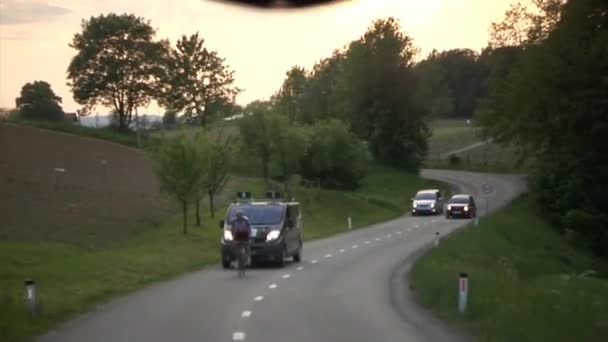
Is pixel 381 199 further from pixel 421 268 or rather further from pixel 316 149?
pixel 421 268

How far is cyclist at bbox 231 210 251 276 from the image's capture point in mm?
27578

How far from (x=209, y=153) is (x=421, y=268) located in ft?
60.3

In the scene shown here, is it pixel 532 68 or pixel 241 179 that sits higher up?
pixel 532 68

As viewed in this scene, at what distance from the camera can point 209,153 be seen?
145ft

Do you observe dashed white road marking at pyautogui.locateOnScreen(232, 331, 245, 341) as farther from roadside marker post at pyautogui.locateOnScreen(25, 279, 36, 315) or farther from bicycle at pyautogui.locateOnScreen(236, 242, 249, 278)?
bicycle at pyautogui.locateOnScreen(236, 242, 249, 278)

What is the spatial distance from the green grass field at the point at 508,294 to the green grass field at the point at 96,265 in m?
7.00

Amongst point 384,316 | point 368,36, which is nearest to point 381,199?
point 368,36

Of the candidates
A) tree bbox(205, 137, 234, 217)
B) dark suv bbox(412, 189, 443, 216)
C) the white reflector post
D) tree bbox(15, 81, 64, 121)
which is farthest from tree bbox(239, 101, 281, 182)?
the white reflector post

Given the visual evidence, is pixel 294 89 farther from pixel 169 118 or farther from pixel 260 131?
pixel 260 131

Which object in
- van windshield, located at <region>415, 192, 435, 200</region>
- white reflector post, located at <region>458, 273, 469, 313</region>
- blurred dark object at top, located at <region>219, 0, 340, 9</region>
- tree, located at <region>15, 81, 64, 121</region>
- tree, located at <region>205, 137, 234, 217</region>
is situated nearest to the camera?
white reflector post, located at <region>458, 273, 469, 313</region>

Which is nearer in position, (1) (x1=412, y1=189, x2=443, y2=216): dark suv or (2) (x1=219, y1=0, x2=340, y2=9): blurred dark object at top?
(2) (x1=219, y1=0, x2=340, y2=9): blurred dark object at top

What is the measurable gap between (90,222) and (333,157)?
43203 millimetres

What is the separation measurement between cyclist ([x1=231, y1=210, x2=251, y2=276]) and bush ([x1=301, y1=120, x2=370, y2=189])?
53687mm

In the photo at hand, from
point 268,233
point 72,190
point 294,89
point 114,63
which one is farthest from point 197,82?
point 268,233
